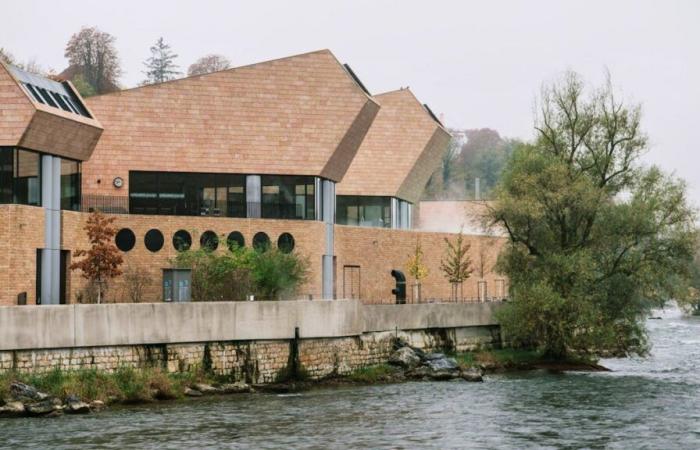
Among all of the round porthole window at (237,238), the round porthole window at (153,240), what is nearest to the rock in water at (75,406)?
the round porthole window at (153,240)

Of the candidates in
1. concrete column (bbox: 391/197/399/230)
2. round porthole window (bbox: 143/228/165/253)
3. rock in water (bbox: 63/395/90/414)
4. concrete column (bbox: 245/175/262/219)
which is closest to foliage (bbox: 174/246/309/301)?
round porthole window (bbox: 143/228/165/253)

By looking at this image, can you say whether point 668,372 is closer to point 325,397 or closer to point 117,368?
point 325,397

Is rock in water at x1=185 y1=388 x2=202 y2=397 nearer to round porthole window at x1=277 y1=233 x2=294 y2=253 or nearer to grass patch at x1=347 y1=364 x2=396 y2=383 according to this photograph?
grass patch at x1=347 y1=364 x2=396 y2=383

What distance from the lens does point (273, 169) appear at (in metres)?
70.7

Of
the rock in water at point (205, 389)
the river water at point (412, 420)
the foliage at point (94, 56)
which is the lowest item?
the river water at point (412, 420)

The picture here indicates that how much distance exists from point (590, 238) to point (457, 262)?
20501 millimetres

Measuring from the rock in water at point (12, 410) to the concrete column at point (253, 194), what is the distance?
98.5 feet

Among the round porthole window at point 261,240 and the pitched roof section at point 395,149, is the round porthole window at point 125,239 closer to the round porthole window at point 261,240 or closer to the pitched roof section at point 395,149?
the round porthole window at point 261,240

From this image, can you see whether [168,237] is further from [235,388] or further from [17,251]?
[235,388]

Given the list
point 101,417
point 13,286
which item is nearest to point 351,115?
point 13,286

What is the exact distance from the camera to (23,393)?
42375 millimetres

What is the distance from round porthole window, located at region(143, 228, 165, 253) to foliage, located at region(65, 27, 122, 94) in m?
89.8

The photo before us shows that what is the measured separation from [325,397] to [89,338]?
9.27 metres

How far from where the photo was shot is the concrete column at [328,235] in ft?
243
